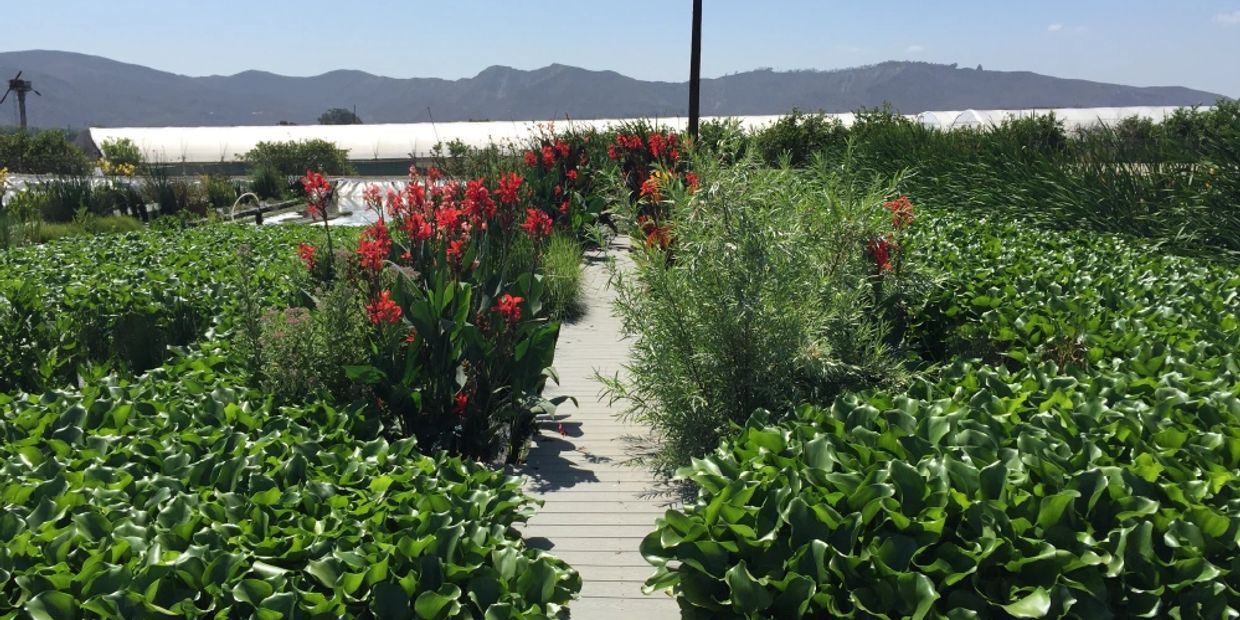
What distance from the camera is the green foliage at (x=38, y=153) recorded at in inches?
1435

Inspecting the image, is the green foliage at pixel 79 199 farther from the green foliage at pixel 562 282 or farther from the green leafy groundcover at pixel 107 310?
the green leafy groundcover at pixel 107 310

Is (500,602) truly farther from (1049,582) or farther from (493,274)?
(493,274)

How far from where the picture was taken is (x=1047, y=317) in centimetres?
470

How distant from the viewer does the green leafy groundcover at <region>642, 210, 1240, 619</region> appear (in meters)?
2.53

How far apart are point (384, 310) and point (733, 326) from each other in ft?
5.10

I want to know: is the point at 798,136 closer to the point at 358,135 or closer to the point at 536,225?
the point at 536,225

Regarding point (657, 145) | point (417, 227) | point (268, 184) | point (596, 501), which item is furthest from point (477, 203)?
point (268, 184)

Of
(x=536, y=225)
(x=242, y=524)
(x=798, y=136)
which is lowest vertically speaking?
(x=242, y=524)

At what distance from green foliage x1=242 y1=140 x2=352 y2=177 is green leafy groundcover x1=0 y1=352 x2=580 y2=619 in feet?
105

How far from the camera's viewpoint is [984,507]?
8.53ft

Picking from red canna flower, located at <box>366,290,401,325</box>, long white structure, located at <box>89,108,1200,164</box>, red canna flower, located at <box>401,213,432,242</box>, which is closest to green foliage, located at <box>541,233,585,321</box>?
red canna flower, located at <box>401,213,432,242</box>

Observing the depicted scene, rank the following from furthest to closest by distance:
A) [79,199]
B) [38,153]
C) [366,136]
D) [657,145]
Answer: [366,136] → [38,153] → [79,199] → [657,145]

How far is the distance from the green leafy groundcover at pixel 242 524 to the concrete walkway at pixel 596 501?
1.57 ft

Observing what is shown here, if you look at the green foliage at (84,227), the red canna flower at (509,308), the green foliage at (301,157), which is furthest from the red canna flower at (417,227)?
the green foliage at (301,157)
